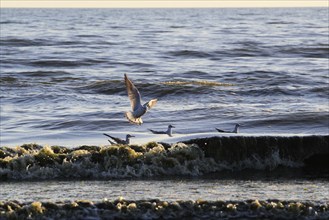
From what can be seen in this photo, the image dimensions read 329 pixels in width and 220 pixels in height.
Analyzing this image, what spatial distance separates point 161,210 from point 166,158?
303 cm

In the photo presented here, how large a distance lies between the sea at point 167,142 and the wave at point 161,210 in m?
0.01

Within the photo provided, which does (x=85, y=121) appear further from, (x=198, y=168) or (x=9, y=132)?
(x=198, y=168)

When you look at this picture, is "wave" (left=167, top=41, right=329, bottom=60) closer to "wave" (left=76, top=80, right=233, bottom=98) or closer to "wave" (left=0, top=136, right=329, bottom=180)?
"wave" (left=76, top=80, right=233, bottom=98)

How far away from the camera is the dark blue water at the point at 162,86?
1759cm

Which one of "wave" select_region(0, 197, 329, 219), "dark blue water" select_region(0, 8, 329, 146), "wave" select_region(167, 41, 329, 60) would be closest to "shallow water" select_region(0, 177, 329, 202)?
"wave" select_region(0, 197, 329, 219)

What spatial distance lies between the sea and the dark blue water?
0.06 meters

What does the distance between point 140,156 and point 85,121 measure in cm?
505

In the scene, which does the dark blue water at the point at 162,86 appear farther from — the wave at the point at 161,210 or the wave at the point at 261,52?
the wave at the point at 161,210

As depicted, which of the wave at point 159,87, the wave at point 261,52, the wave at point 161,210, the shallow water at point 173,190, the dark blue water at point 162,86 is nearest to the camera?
the wave at point 161,210

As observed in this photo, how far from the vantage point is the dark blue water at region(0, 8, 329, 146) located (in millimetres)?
17594

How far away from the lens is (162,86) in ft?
85.1

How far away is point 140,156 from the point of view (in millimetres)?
13359

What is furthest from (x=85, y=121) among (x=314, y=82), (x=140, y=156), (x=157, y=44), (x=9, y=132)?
(x=157, y=44)

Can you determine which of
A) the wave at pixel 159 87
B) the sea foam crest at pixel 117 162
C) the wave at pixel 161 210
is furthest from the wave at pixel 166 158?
the wave at pixel 159 87
